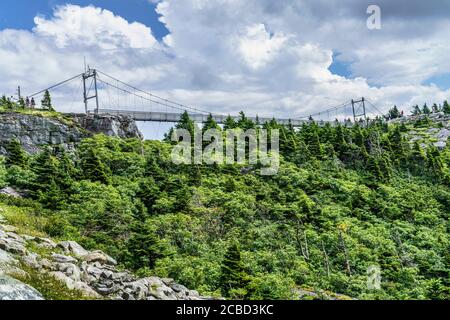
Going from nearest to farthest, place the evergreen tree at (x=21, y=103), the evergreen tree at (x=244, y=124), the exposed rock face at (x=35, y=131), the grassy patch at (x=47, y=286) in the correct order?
1. the grassy patch at (x=47, y=286)
2. the exposed rock face at (x=35, y=131)
3. the evergreen tree at (x=21, y=103)
4. the evergreen tree at (x=244, y=124)

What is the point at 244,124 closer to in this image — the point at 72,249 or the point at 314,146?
the point at 314,146

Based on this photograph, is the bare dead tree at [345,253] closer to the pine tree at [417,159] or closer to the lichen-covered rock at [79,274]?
the lichen-covered rock at [79,274]

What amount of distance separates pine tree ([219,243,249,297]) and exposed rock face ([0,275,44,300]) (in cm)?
1238

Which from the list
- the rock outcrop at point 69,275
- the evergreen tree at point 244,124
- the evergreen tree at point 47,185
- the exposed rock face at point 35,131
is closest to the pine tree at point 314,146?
the evergreen tree at point 244,124

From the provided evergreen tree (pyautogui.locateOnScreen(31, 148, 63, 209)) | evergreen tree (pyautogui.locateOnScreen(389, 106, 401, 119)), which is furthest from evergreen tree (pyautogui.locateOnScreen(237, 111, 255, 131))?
evergreen tree (pyautogui.locateOnScreen(389, 106, 401, 119))

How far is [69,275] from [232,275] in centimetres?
968

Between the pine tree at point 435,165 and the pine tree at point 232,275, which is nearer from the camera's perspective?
the pine tree at point 232,275

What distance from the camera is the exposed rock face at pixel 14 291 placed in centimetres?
866

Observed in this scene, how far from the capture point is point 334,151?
54906 millimetres

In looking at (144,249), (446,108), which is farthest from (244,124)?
(446,108)

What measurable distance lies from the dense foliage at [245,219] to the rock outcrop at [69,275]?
4942 millimetres

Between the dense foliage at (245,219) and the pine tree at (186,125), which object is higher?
the pine tree at (186,125)

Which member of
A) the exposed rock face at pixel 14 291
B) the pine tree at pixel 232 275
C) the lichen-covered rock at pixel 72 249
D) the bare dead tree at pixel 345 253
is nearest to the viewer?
the exposed rock face at pixel 14 291
